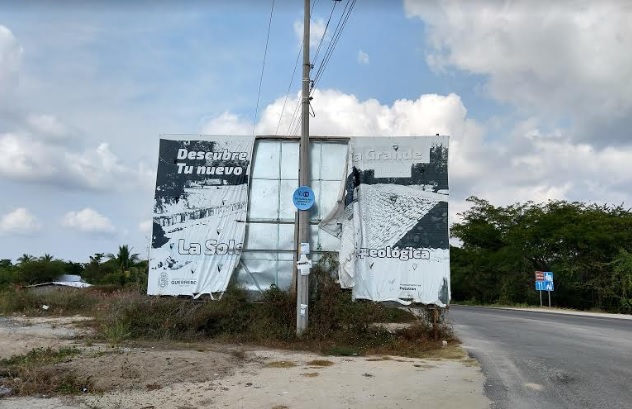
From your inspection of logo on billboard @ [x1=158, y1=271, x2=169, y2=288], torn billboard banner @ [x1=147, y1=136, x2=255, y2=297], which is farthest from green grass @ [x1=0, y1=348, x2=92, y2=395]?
torn billboard banner @ [x1=147, y1=136, x2=255, y2=297]

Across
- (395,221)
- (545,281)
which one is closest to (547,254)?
(545,281)

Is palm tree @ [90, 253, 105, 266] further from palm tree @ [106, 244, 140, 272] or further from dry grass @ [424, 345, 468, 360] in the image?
dry grass @ [424, 345, 468, 360]

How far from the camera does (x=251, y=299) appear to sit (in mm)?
13258

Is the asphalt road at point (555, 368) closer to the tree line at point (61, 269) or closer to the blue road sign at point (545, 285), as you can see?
the blue road sign at point (545, 285)

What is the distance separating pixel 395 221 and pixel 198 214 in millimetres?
4984

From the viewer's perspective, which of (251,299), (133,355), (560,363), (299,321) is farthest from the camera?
(251,299)

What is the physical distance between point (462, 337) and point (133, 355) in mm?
9657

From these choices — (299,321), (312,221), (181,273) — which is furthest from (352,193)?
(181,273)

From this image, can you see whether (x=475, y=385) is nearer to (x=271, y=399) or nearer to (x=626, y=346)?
(x=271, y=399)

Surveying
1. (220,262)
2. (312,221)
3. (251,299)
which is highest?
(312,221)

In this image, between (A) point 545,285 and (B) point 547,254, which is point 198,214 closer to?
(A) point 545,285

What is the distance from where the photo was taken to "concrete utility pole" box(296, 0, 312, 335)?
1226cm

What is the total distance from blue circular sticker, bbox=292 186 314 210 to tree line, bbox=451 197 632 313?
35169mm

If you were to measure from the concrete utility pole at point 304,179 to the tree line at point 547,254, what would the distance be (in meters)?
35.1
